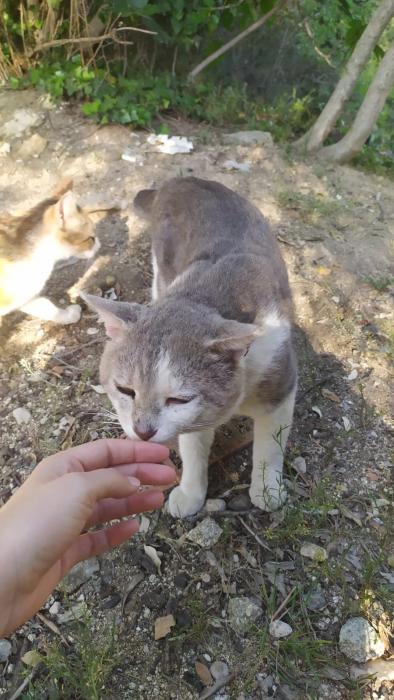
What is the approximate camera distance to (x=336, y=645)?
2.00m

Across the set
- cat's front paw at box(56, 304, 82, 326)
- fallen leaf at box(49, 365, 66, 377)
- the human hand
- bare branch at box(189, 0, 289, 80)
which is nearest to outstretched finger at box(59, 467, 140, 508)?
the human hand

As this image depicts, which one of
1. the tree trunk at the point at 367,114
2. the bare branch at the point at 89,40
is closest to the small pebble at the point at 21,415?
the bare branch at the point at 89,40

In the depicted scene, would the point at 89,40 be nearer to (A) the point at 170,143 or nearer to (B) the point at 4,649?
(A) the point at 170,143

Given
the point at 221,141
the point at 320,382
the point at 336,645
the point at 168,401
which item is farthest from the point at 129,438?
the point at 221,141

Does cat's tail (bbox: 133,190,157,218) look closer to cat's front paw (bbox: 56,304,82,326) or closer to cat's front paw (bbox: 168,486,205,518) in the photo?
cat's front paw (bbox: 56,304,82,326)

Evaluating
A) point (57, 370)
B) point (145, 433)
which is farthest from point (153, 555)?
point (57, 370)

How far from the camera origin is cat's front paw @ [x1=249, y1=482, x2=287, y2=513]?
2359 mm

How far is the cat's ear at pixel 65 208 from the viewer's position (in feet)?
10.7

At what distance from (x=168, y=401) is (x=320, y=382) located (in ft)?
4.76

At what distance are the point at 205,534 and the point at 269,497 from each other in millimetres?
321

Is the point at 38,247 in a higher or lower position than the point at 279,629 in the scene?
higher

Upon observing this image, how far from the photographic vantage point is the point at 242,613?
6.84 ft

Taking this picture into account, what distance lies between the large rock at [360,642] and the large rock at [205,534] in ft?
1.99

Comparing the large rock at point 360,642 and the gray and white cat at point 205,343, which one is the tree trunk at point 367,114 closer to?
the gray and white cat at point 205,343
